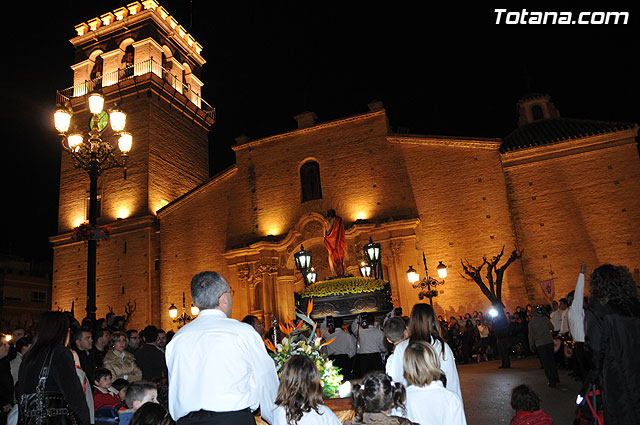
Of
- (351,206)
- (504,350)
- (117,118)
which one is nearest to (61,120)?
(117,118)

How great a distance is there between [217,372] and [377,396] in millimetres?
1244

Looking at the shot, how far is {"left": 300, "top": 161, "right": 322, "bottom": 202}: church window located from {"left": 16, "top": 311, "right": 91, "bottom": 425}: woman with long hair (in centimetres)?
1889

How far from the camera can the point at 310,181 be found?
76.1ft

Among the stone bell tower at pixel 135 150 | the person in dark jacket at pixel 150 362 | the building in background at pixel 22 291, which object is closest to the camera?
the person in dark jacket at pixel 150 362

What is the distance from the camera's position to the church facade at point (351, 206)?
19.0 meters

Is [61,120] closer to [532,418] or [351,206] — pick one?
[532,418]

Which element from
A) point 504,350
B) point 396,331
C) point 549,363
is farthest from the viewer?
point 504,350

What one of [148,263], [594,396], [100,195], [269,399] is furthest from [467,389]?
[100,195]

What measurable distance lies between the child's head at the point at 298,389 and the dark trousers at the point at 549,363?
24.7 feet

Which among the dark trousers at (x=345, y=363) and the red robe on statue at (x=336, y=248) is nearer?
the dark trousers at (x=345, y=363)

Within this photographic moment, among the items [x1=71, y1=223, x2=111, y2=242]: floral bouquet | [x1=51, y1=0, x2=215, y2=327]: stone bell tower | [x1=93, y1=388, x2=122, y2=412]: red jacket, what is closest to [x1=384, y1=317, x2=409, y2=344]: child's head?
[x1=93, y1=388, x2=122, y2=412]: red jacket

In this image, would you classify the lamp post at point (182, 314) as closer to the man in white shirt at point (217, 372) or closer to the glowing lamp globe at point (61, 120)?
the glowing lamp globe at point (61, 120)

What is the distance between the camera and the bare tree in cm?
1700

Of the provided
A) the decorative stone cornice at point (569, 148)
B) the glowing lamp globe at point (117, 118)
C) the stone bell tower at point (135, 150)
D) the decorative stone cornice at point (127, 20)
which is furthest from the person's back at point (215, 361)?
the decorative stone cornice at point (127, 20)
